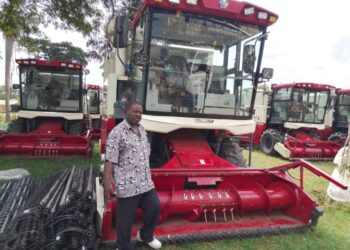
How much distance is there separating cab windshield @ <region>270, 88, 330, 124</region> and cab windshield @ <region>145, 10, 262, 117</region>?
619 centimetres

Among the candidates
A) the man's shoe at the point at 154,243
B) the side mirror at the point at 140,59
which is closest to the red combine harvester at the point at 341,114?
the side mirror at the point at 140,59

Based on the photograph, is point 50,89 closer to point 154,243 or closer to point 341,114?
point 154,243

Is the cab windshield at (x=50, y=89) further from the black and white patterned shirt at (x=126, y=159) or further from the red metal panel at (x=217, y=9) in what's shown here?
the black and white patterned shirt at (x=126, y=159)

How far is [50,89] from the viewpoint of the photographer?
9.31m

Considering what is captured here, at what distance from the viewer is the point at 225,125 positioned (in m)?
4.61

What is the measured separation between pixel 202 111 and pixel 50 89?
622 cm

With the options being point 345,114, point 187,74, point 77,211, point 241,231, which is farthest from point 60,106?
point 345,114

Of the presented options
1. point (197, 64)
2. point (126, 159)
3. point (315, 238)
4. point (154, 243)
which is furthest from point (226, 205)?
point (197, 64)

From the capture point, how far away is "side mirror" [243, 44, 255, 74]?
473 cm

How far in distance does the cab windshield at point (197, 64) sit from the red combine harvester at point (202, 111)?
1 centimetres

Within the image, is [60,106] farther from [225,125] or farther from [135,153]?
[135,153]

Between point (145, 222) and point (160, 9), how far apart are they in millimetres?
2637

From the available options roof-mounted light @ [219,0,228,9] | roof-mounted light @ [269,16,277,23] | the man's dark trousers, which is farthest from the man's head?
roof-mounted light @ [269,16,277,23]

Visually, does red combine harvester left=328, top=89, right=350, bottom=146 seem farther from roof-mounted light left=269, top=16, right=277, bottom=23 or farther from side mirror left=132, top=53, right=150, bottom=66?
side mirror left=132, top=53, right=150, bottom=66
